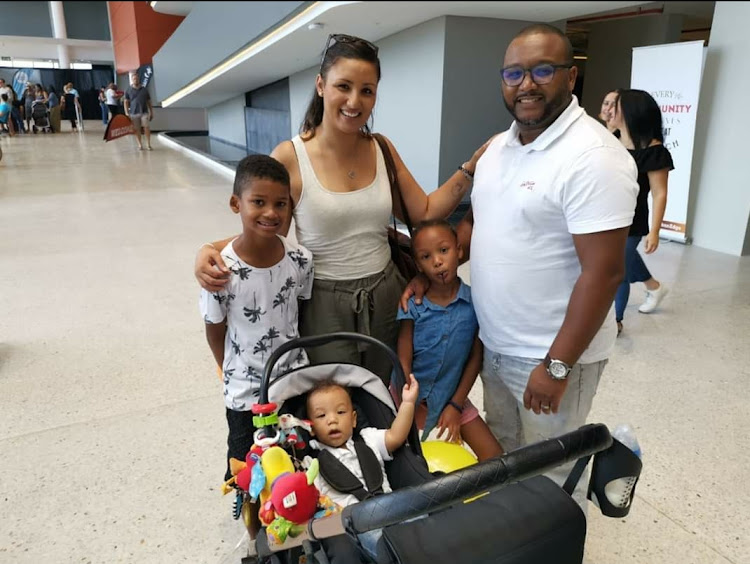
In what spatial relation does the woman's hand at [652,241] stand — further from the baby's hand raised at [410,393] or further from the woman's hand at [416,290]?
the baby's hand raised at [410,393]

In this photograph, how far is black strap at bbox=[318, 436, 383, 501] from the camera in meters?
1.33

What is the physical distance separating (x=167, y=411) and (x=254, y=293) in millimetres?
1366

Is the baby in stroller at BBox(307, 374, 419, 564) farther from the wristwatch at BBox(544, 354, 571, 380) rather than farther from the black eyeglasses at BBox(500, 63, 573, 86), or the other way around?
the black eyeglasses at BBox(500, 63, 573, 86)

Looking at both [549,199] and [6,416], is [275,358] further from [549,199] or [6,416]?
[6,416]

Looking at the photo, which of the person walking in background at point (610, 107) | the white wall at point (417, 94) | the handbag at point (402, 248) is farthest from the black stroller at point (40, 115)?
the handbag at point (402, 248)

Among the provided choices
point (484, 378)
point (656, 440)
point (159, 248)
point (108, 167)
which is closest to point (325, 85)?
point (484, 378)

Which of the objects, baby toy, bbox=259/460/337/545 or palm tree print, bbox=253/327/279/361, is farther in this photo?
palm tree print, bbox=253/327/279/361

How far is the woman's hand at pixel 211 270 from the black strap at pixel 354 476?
51 centimetres

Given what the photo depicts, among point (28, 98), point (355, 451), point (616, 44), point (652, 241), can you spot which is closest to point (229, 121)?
point (28, 98)

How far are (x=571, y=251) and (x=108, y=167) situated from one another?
35.0ft

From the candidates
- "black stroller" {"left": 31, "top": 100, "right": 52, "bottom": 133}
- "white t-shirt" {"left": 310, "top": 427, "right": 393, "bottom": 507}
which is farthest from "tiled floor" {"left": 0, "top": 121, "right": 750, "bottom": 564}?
"black stroller" {"left": 31, "top": 100, "right": 52, "bottom": 133}

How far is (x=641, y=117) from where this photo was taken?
2.85 m

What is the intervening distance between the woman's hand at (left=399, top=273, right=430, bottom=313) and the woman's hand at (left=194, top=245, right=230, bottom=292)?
0.50 m

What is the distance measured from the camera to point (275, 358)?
1.36 meters
